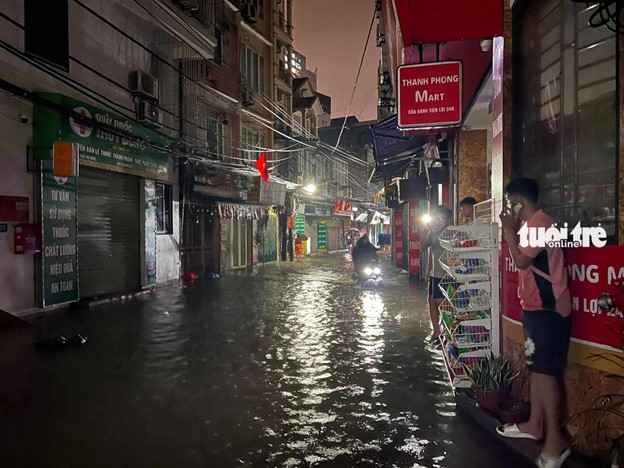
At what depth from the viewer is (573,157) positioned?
413 centimetres

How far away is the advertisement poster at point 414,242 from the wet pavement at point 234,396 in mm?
7481

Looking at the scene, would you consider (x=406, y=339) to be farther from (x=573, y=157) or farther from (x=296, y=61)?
(x=296, y=61)

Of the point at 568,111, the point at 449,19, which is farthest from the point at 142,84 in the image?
the point at 568,111

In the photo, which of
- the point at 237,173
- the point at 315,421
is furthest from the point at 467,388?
the point at 237,173

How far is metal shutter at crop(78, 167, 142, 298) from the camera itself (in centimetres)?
1220

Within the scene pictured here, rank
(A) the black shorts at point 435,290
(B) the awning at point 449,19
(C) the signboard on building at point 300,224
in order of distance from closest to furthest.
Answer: (B) the awning at point 449,19, (A) the black shorts at point 435,290, (C) the signboard on building at point 300,224

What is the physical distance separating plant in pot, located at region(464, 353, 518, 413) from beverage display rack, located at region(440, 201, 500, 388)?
225 mm

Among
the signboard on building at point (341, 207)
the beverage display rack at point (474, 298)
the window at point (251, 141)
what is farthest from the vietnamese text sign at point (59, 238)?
the signboard on building at point (341, 207)

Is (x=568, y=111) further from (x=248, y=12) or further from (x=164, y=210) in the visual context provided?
(x=248, y=12)

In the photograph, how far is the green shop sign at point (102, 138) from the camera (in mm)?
10414

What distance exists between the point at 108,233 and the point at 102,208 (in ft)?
2.62

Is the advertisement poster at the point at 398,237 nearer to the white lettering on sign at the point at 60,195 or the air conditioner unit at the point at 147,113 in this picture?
the air conditioner unit at the point at 147,113

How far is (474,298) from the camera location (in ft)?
17.1

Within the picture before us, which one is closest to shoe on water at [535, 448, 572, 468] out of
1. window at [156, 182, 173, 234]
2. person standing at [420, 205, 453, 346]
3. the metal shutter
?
person standing at [420, 205, 453, 346]
